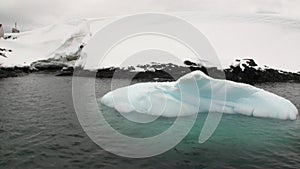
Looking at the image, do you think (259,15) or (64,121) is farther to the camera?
(259,15)

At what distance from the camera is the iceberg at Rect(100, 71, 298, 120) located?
14.1 metres

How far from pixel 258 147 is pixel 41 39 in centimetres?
5898

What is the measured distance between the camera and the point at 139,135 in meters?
A: 11.1

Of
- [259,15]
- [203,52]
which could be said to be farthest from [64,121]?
[259,15]

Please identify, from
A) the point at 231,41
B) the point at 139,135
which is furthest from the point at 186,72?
the point at 139,135

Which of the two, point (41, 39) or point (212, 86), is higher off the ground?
point (41, 39)

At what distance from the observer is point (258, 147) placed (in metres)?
10.2

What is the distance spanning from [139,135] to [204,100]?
4.85m

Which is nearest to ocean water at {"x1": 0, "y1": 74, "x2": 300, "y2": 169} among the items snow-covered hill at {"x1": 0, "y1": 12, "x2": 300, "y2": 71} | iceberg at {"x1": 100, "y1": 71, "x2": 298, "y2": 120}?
iceberg at {"x1": 100, "y1": 71, "x2": 298, "y2": 120}

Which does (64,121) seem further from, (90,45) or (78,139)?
(90,45)

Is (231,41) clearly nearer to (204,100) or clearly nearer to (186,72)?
(186,72)

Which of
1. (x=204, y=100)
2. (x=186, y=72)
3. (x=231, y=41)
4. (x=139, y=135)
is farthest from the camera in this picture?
(x=231, y=41)

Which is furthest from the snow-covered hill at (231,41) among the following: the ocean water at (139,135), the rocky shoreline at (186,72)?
the ocean water at (139,135)

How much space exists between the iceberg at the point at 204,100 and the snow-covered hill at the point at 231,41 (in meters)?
18.6
